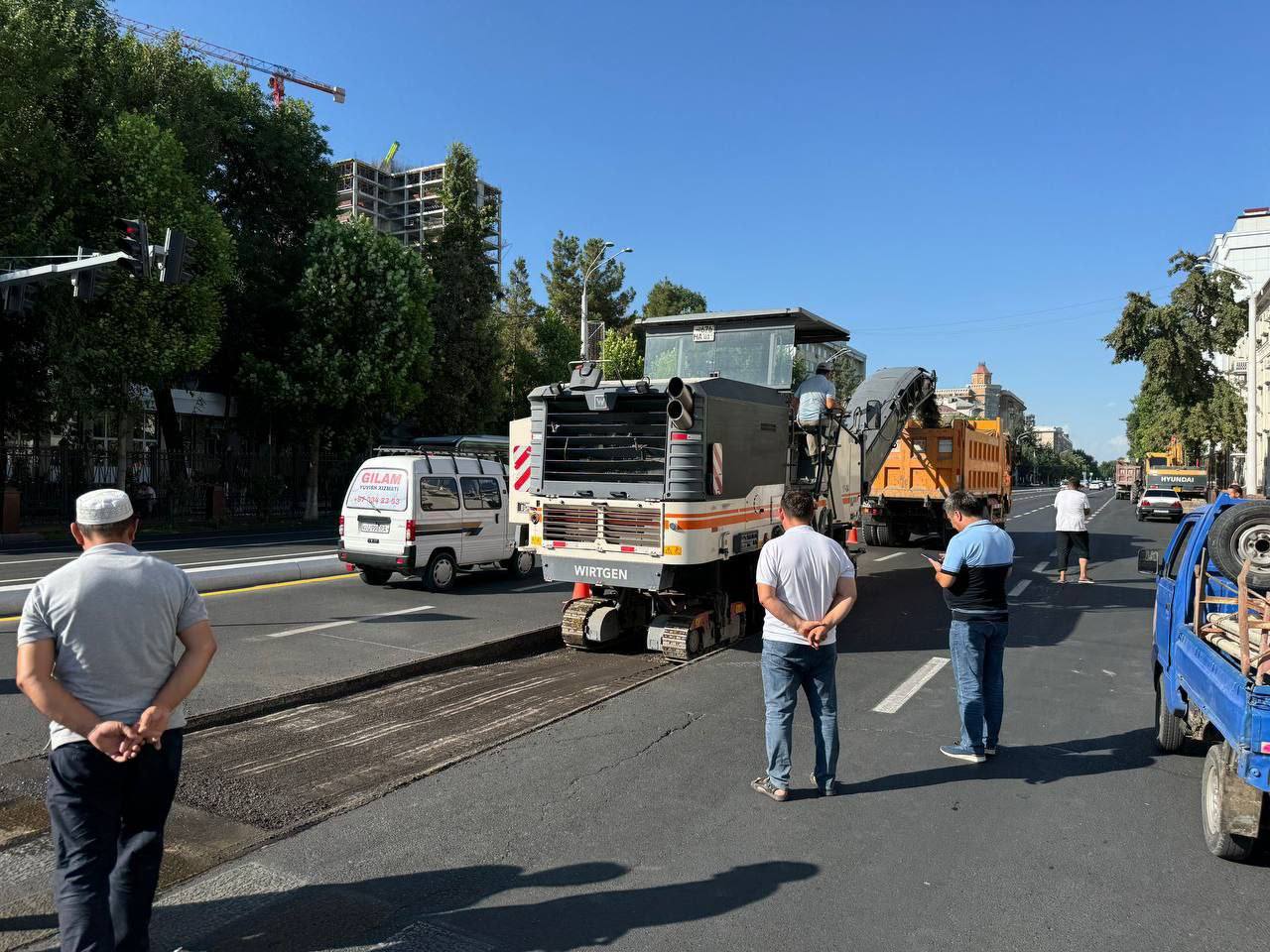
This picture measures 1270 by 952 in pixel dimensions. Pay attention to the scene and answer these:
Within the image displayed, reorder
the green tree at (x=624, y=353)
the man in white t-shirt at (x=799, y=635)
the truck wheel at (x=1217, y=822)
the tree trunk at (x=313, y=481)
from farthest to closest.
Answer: the green tree at (x=624, y=353) → the tree trunk at (x=313, y=481) → the man in white t-shirt at (x=799, y=635) → the truck wheel at (x=1217, y=822)

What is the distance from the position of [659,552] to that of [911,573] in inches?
344

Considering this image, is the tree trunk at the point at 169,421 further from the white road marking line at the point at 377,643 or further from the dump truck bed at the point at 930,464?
the white road marking line at the point at 377,643

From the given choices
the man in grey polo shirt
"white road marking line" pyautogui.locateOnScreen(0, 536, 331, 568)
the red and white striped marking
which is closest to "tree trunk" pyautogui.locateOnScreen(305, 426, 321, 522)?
"white road marking line" pyautogui.locateOnScreen(0, 536, 331, 568)

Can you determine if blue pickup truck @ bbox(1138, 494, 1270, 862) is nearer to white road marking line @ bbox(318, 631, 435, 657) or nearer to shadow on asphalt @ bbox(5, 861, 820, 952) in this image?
shadow on asphalt @ bbox(5, 861, 820, 952)

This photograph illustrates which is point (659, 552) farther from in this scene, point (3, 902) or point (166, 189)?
point (166, 189)

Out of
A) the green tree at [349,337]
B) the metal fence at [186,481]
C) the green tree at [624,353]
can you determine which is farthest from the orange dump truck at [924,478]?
the green tree at [624,353]

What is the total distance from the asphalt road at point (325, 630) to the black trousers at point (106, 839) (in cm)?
317

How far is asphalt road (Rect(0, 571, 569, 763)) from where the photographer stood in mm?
7113

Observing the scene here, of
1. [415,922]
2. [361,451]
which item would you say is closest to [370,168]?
[361,451]

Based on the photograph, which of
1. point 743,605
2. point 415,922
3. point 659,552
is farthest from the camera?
point 743,605

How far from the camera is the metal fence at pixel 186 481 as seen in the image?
2527cm

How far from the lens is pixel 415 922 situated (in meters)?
3.72

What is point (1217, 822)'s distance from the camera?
A: 4.29 m

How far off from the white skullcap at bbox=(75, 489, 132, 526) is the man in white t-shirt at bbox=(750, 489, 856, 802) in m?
3.15
